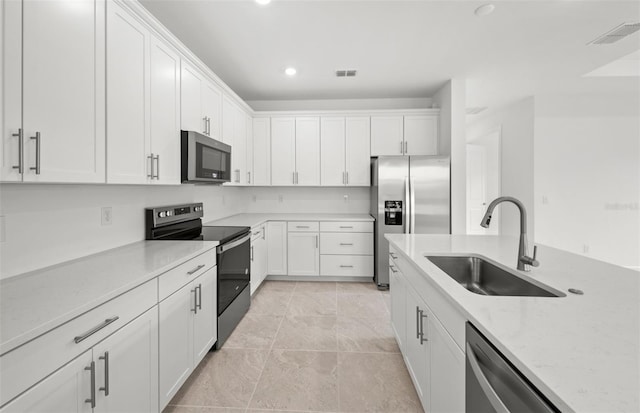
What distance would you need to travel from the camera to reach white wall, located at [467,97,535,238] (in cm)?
470

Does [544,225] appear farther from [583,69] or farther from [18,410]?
[18,410]

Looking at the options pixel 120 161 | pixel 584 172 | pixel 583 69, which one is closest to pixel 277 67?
pixel 120 161

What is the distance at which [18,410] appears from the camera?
2.63 ft

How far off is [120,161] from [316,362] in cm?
189

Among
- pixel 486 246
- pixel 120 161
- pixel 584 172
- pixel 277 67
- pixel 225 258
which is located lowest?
pixel 225 258

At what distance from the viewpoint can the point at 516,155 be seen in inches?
199

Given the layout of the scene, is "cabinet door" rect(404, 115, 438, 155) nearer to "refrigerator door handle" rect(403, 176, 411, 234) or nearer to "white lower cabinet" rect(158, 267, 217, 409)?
"refrigerator door handle" rect(403, 176, 411, 234)

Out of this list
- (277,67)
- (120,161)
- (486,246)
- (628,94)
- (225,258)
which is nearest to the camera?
(120,161)

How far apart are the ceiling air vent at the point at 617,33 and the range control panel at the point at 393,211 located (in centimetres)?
258

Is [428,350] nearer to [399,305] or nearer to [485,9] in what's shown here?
[399,305]

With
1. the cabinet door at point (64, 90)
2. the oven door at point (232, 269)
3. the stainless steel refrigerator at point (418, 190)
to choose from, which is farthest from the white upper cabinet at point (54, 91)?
the stainless steel refrigerator at point (418, 190)

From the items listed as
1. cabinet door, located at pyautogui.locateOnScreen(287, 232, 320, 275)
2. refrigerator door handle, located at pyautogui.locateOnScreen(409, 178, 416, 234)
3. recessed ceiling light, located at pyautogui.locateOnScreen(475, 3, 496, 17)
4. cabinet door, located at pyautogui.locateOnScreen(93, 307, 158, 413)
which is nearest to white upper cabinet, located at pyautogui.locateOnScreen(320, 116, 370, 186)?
Result: refrigerator door handle, located at pyautogui.locateOnScreen(409, 178, 416, 234)

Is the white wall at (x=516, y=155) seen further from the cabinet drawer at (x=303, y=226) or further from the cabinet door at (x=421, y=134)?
the cabinet drawer at (x=303, y=226)

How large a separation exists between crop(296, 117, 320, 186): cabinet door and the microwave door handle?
3489 millimetres
